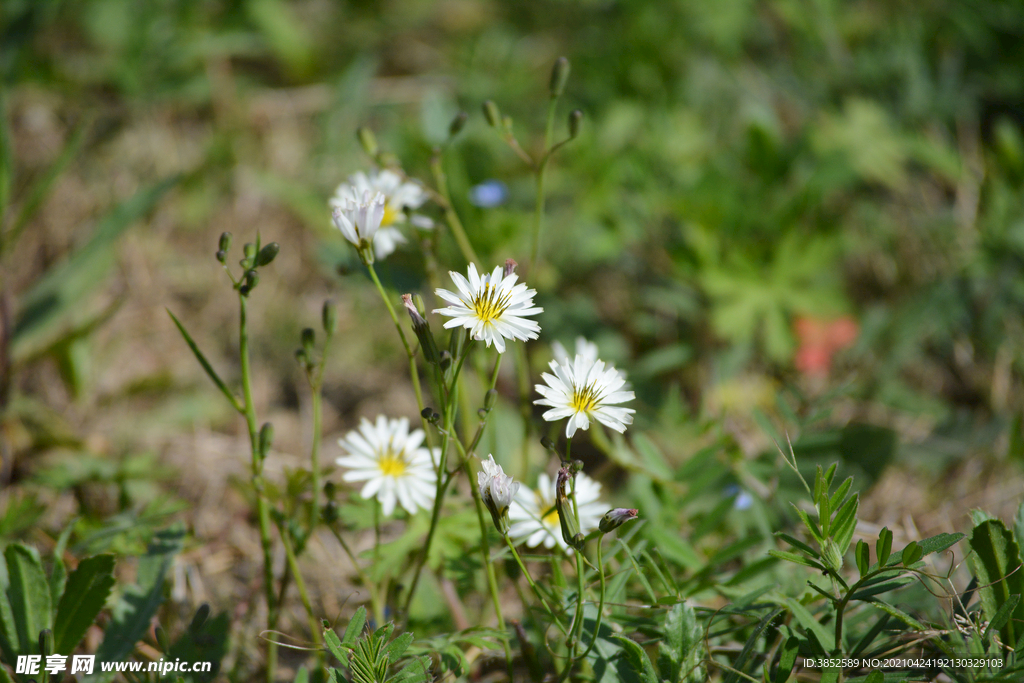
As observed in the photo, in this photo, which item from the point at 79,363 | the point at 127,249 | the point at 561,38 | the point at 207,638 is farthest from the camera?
the point at 561,38

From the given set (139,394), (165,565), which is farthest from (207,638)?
(139,394)

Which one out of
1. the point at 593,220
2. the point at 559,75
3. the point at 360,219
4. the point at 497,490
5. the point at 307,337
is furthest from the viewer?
the point at 593,220

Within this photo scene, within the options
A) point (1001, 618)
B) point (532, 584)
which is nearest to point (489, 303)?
point (532, 584)

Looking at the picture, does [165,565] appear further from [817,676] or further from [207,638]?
[817,676]

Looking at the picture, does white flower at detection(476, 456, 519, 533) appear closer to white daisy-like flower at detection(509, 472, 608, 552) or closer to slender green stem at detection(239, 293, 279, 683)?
white daisy-like flower at detection(509, 472, 608, 552)

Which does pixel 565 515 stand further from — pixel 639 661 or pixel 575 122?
pixel 575 122

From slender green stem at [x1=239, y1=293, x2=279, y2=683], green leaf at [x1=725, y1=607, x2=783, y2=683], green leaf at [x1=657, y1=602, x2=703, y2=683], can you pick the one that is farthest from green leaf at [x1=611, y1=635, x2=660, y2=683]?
slender green stem at [x1=239, y1=293, x2=279, y2=683]

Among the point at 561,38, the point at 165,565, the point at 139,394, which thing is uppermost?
the point at 561,38
